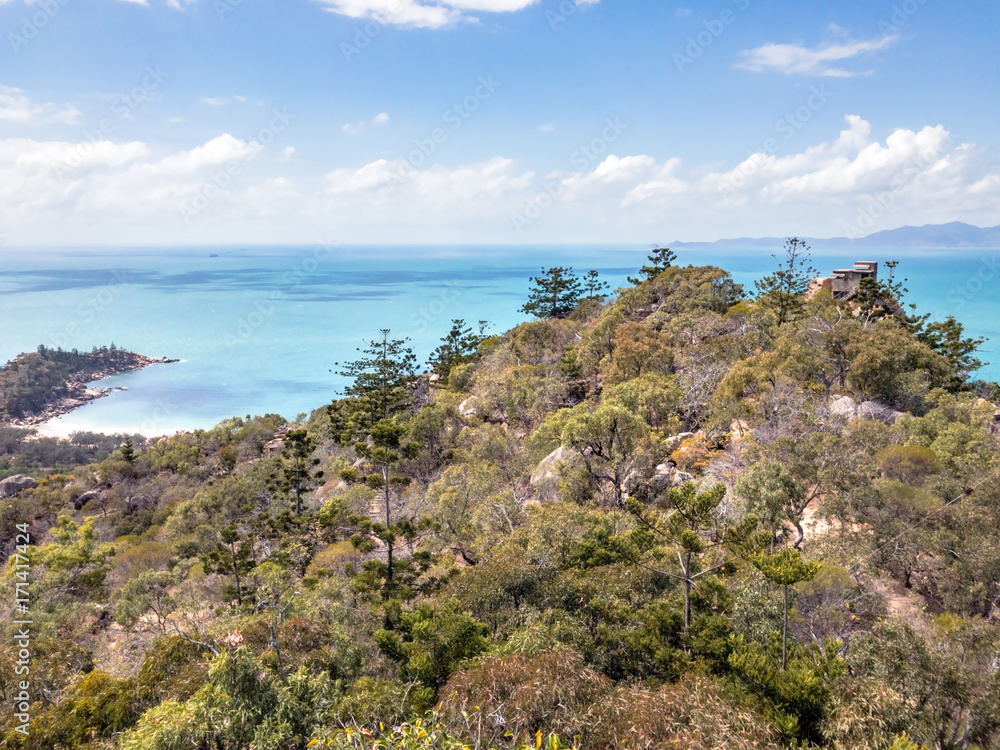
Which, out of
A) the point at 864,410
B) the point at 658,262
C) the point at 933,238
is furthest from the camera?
the point at 933,238

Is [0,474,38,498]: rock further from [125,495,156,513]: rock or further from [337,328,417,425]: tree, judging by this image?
[337,328,417,425]: tree

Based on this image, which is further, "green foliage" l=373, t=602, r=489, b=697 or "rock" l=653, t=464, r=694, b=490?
"rock" l=653, t=464, r=694, b=490

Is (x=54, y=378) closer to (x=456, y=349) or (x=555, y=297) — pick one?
(x=456, y=349)

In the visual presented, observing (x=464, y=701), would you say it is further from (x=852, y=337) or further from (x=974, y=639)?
(x=852, y=337)

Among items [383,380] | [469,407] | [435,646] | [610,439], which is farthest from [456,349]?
[435,646]

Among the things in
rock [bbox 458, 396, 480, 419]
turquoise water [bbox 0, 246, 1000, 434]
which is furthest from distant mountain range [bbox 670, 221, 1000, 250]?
rock [bbox 458, 396, 480, 419]
